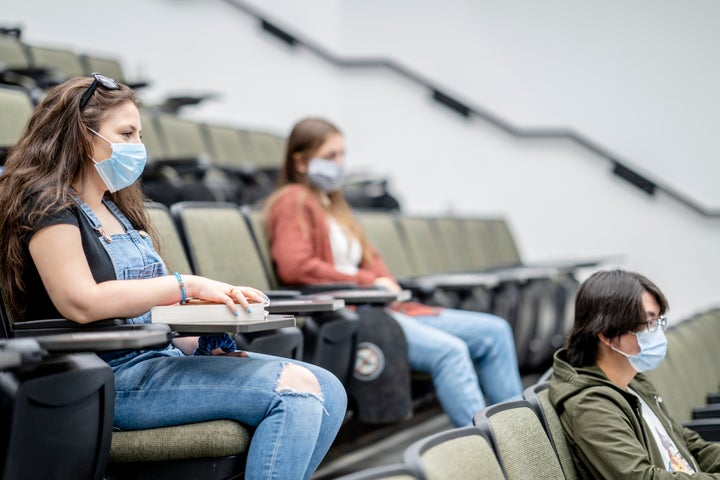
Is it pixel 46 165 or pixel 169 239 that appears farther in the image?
pixel 169 239

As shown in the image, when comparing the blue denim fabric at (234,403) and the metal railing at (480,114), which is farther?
the metal railing at (480,114)

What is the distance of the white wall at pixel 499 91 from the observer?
2.83 m

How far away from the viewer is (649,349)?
0.89m

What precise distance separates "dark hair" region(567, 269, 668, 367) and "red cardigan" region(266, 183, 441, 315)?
1.58 feet

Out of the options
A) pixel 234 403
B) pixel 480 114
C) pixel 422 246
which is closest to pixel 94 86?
pixel 234 403

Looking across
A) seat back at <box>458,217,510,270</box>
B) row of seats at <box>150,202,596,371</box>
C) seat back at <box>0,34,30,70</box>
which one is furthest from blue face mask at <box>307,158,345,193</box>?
seat back at <box>0,34,30,70</box>

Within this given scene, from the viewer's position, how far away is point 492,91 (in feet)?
10.4

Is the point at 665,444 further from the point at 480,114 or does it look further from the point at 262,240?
the point at 480,114

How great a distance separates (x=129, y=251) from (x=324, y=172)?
0.59m

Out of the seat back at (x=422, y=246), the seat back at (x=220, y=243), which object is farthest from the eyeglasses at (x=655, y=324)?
the seat back at (x=422, y=246)

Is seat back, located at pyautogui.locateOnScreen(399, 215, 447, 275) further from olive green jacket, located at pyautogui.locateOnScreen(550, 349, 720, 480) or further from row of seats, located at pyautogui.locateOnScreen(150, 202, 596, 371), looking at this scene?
olive green jacket, located at pyautogui.locateOnScreen(550, 349, 720, 480)

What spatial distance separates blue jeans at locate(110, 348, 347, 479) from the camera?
716mm

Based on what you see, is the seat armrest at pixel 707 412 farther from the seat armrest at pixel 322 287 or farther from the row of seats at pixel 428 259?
the seat armrest at pixel 322 287

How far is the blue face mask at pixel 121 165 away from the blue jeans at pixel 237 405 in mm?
188
